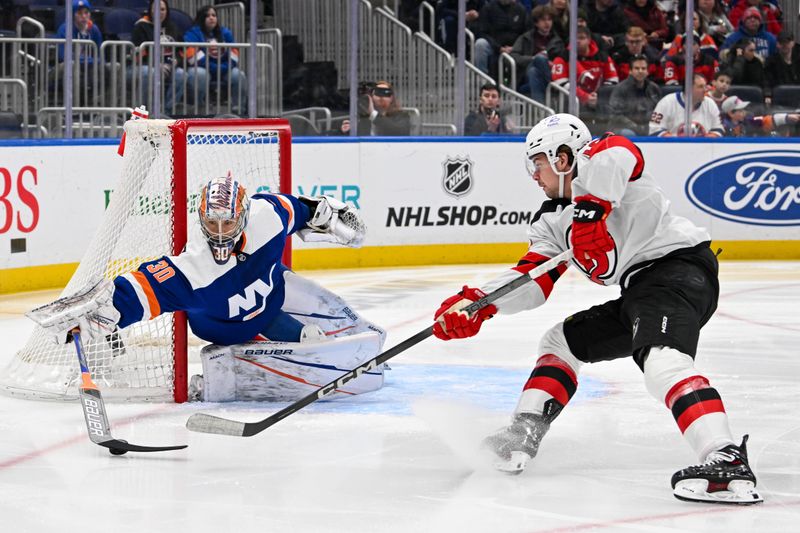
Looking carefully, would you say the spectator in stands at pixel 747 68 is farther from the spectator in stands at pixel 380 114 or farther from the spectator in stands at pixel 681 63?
the spectator in stands at pixel 380 114

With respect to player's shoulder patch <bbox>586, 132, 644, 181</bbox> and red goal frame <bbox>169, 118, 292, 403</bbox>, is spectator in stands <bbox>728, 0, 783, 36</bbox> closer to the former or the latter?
red goal frame <bbox>169, 118, 292, 403</bbox>

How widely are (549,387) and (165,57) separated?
17.0ft

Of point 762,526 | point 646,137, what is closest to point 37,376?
point 762,526

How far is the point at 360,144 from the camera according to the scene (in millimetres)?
8836

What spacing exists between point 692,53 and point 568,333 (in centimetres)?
591

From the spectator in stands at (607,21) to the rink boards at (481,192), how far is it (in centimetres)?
82

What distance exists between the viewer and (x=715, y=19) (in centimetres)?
944

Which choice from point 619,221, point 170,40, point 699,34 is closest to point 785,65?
point 699,34

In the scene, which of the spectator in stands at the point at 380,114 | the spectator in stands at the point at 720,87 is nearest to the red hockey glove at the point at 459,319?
the spectator in stands at the point at 380,114

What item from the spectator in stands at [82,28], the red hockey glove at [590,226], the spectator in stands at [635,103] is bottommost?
the red hockey glove at [590,226]

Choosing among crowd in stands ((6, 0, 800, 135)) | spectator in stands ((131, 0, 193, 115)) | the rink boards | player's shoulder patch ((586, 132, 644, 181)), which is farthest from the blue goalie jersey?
crowd in stands ((6, 0, 800, 135))

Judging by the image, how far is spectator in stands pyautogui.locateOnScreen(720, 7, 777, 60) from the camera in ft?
31.4

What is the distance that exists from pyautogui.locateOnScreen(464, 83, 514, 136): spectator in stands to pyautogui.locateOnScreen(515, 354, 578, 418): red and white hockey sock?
17.6ft

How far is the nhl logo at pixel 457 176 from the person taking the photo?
907cm
